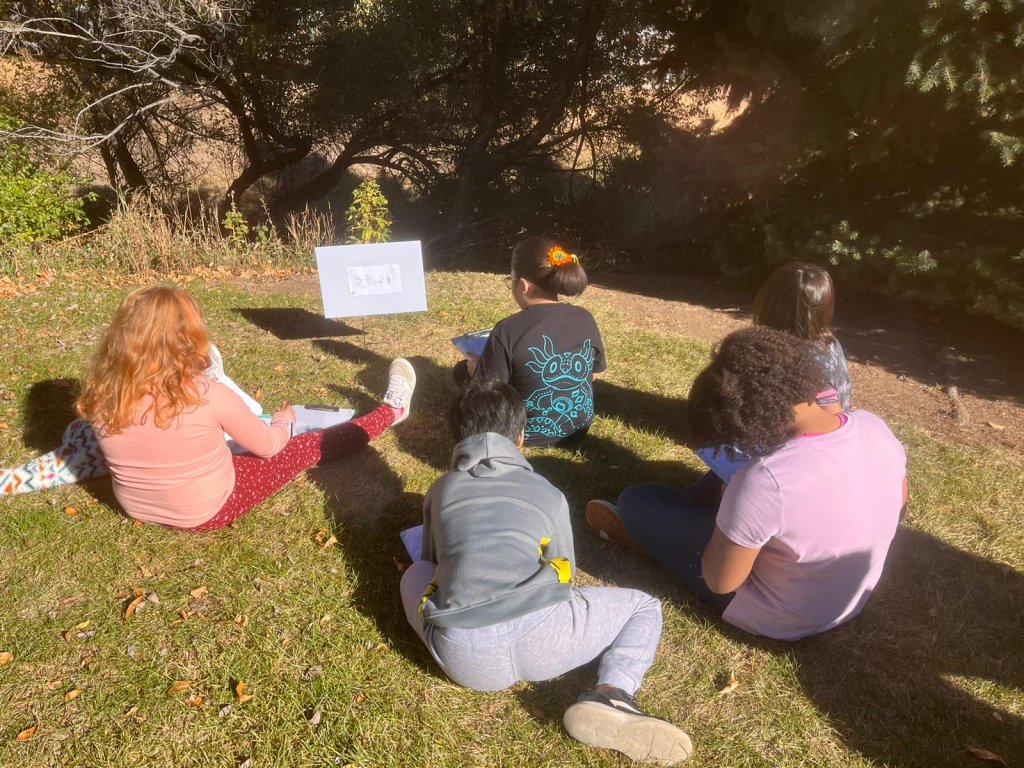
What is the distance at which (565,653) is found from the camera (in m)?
2.32

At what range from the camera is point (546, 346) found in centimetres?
363

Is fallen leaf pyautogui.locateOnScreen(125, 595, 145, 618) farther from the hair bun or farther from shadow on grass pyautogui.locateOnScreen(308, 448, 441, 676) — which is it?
the hair bun

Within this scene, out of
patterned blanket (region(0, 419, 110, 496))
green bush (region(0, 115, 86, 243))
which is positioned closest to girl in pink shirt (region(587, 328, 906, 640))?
patterned blanket (region(0, 419, 110, 496))

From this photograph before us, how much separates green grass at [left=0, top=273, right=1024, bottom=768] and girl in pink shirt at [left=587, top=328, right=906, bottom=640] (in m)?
0.44

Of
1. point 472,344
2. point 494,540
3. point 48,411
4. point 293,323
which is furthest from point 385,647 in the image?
point 293,323

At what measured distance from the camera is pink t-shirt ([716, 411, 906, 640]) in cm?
216

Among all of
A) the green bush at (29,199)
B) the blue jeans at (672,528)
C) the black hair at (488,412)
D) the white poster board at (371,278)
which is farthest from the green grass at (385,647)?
the green bush at (29,199)

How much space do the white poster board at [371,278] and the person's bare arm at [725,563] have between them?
11.8ft

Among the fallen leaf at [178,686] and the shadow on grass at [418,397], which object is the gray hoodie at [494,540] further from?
the shadow on grass at [418,397]

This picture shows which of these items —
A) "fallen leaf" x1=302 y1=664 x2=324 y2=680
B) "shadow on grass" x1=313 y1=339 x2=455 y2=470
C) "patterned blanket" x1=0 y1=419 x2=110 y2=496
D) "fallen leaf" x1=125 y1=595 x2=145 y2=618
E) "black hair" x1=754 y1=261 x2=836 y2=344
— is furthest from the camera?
"shadow on grass" x1=313 y1=339 x2=455 y2=470

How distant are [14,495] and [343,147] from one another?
1106 cm

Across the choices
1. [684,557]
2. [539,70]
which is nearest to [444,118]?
[539,70]

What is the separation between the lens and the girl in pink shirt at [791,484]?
2178 millimetres

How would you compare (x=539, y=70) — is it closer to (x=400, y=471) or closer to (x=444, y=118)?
(x=444, y=118)
